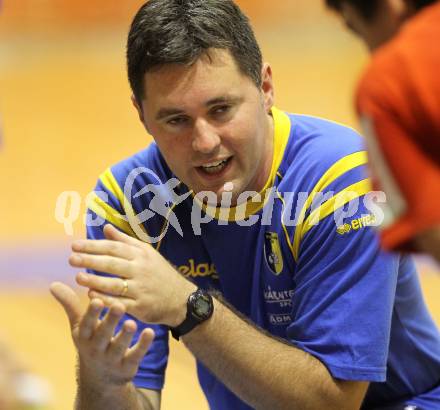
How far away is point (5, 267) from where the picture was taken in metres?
7.97

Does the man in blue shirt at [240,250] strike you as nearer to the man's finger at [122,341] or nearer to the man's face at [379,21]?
the man's finger at [122,341]

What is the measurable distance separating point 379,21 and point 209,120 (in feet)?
5.13

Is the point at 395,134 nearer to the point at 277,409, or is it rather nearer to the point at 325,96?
the point at 277,409

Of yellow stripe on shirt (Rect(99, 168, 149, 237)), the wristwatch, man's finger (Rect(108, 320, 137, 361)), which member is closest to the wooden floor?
yellow stripe on shirt (Rect(99, 168, 149, 237))

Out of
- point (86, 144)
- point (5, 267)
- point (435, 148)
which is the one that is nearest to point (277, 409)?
point (435, 148)

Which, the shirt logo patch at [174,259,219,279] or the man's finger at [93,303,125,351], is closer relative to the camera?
the man's finger at [93,303,125,351]

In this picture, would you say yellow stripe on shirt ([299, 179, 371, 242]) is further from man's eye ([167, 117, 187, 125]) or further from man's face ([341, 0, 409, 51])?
man's face ([341, 0, 409, 51])

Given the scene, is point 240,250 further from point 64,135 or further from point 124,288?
point 64,135

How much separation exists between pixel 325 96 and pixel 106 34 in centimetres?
456

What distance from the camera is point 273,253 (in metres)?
3.67

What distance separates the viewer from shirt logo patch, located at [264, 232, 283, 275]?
3.65 meters

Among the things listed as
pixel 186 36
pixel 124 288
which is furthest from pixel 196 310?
pixel 186 36

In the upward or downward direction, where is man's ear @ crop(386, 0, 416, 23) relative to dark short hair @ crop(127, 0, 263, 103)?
downward

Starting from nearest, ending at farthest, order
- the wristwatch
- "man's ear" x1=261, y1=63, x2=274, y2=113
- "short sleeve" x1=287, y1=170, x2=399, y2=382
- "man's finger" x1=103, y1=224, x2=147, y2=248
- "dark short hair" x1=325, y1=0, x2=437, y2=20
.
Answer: "dark short hair" x1=325, y1=0, x2=437, y2=20, "man's finger" x1=103, y1=224, x2=147, y2=248, the wristwatch, "short sleeve" x1=287, y1=170, x2=399, y2=382, "man's ear" x1=261, y1=63, x2=274, y2=113
